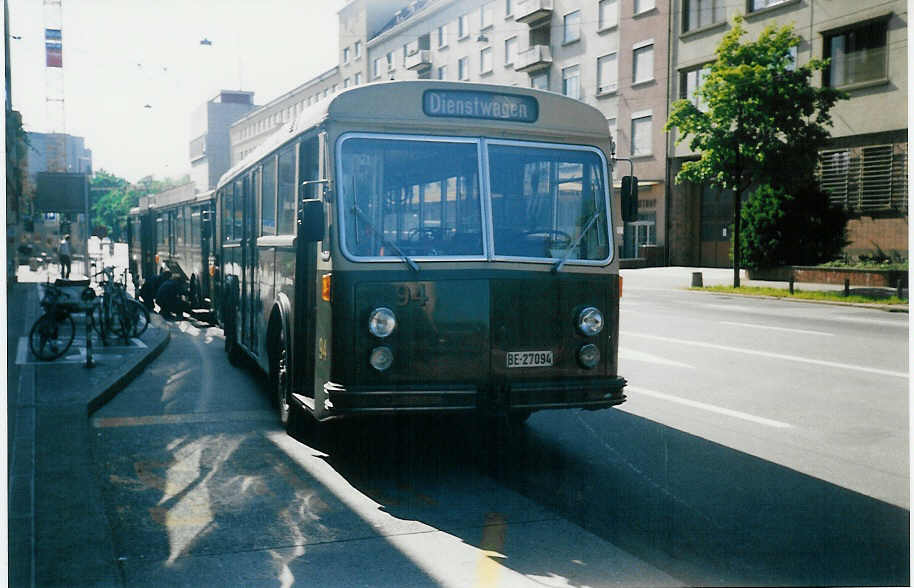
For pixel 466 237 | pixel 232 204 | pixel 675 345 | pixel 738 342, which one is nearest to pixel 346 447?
pixel 466 237

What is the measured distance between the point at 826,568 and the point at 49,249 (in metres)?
19.0

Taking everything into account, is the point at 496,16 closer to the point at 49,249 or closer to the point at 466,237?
the point at 466,237

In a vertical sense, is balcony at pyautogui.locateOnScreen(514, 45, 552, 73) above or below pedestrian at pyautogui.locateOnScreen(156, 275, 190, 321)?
above

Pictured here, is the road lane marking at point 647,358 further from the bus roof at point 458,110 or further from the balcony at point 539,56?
the bus roof at point 458,110

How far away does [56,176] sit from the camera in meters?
8.10

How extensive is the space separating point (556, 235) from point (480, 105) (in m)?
1.01

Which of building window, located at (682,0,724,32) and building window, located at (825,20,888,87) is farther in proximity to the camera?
building window, located at (682,0,724,32)

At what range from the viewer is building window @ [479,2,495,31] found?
578 inches

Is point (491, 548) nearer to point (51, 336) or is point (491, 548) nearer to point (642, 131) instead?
point (51, 336)

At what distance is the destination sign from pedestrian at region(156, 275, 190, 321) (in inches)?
523

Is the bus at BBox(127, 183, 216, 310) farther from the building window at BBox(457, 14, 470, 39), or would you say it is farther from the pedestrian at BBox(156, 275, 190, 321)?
the building window at BBox(457, 14, 470, 39)

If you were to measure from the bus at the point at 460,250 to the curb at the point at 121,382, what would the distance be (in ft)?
9.33

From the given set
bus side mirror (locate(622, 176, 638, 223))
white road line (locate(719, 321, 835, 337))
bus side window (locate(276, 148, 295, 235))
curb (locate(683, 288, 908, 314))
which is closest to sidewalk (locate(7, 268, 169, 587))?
bus side window (locate(276, 148, 295, 235))

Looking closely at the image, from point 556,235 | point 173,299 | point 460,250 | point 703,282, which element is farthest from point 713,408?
point 703,282
